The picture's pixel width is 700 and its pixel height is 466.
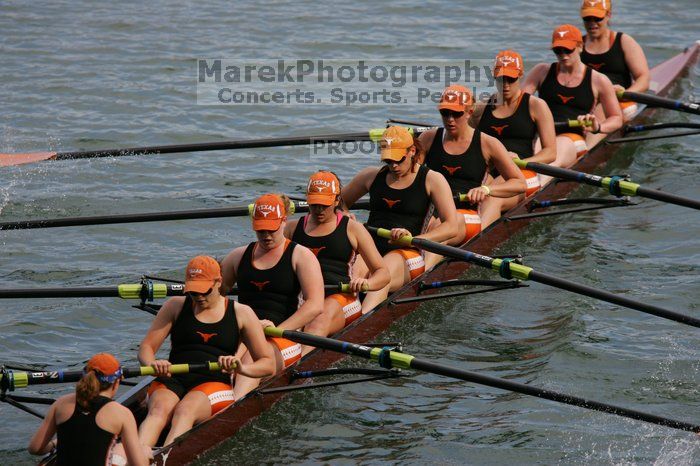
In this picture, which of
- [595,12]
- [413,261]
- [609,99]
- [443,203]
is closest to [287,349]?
[413,261]

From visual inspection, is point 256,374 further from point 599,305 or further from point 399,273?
point 599,305

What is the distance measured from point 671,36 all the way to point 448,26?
3.80m

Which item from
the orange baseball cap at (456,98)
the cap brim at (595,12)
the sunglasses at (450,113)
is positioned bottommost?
the sunglasses at (450,113)

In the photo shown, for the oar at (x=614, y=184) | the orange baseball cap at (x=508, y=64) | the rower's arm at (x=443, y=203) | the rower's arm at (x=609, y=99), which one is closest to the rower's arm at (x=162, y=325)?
the rower's arm at (x=443, y=203)

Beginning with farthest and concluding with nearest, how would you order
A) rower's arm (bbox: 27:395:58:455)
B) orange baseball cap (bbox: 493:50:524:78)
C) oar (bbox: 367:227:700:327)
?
orange baseball cap (bbox: 493:50:524:78) < oar (bbox: 367:227:700:327) < rower's arm (bbox: 27:395:58:455)

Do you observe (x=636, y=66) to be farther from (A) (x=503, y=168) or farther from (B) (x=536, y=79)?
(A) (x=503, y=168)

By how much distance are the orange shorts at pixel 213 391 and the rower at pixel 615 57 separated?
7.47 metres

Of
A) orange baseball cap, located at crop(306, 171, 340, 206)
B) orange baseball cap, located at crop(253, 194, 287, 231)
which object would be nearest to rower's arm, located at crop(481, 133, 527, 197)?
orange baseball cap, located at crop(306, 171, 340, 206)

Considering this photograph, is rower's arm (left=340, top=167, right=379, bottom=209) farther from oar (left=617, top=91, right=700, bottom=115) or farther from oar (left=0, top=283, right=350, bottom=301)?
oar (left=617, top=91, right=700, bottom=115)

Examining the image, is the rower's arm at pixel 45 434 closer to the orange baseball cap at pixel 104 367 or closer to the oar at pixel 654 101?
the orange baseball cap at pixel 104 367

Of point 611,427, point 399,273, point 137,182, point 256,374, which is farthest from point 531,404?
point 137,182

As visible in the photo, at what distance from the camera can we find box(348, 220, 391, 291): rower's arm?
30.2 ft

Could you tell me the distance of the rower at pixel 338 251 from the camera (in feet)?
29.6

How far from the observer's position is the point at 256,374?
25.6ft
